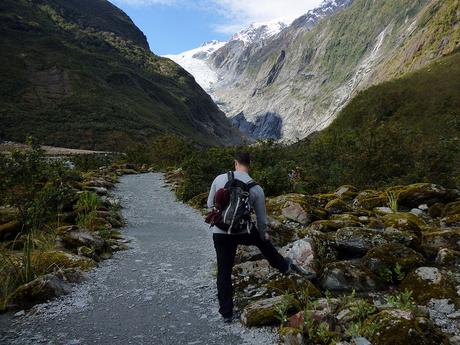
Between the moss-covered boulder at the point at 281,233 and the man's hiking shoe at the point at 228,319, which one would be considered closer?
the man's hiking shoe at the point at 228,319

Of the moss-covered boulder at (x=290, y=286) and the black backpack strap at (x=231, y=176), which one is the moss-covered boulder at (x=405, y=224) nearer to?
the moss-covered boulder at (x=290, y=286)

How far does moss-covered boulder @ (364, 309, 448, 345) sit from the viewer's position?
507 cm

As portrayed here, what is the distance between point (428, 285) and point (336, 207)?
19.8 ft

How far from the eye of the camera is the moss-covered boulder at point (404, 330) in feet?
16.6

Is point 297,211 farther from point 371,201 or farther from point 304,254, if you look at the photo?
point 304,254

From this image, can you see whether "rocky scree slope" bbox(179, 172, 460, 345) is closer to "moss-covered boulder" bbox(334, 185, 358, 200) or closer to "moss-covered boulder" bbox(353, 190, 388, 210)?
"moss-covered boulder" bbox(353, 190, 388, 210)

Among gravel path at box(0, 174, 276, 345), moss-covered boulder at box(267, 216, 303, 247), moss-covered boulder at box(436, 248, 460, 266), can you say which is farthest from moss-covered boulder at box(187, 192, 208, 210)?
moss-covered boulder at box(436, 248, 460, 266)

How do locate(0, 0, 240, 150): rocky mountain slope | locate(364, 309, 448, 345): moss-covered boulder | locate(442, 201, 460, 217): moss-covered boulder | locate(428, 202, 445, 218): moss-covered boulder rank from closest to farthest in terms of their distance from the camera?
locate(364, 309, 448, 345): moss-covered boulder
locate(442, 201, 460, 217): moss-covered boulder
locate(428, 202, 445, 218): moss-covered boulder
locate(0, 0, 240, 150): rocky mountain slope

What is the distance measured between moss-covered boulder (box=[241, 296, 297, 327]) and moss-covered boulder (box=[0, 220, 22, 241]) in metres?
7.09


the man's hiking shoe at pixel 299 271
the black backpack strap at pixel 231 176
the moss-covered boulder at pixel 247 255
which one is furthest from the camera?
the moss-covered boulder at pixel 247 255

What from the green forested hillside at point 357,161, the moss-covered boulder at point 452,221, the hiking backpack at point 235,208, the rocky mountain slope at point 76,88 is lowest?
the moss-covered boulder at point 452,221

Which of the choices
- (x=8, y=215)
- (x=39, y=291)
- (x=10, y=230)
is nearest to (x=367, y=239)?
(x=39, y=291)

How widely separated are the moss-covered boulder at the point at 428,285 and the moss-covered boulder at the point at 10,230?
361 inches

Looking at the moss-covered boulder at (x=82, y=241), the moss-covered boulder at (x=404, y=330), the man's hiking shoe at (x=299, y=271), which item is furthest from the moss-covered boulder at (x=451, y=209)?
the moss-covered boulder at (x=82, y=241)
